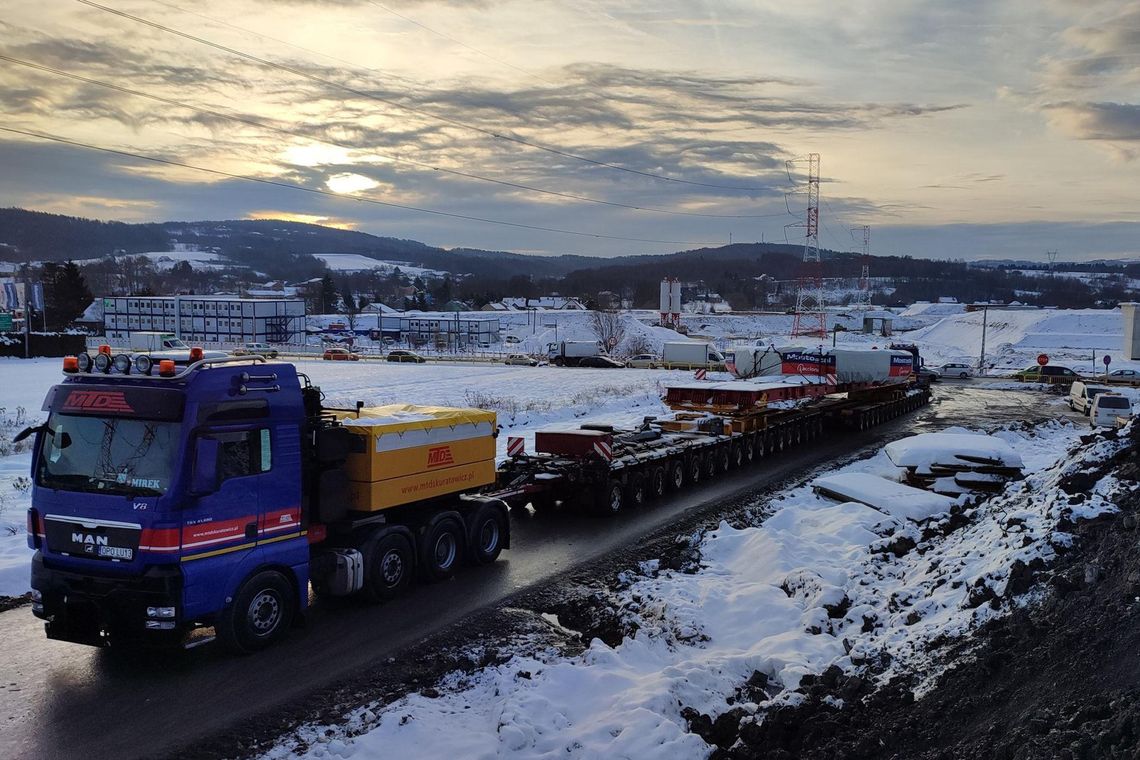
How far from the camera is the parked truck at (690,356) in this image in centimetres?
6369

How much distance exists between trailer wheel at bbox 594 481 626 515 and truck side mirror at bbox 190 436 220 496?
358 inches

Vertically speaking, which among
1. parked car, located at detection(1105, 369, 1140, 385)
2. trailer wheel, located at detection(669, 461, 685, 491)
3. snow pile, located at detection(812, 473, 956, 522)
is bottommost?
parked car, located at detection(1105, 369, 1140, 385)

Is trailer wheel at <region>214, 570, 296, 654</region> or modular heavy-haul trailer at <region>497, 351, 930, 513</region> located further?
modular heavy-haul trailer at <region>497, 351, 930, 513</region>

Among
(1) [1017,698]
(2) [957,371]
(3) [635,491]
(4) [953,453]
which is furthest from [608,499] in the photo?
(2) [957,371]

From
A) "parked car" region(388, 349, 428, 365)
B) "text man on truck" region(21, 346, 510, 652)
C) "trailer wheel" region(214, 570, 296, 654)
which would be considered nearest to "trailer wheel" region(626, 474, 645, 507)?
"text man on truck" region(21, 346, 510, 652)

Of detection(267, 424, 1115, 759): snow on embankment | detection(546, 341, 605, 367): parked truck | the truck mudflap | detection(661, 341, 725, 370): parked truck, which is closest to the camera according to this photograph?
detection(267, 424, 1115, 759): snow on embankment

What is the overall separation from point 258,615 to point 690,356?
56.4 meters

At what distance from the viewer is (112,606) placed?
8.48 meters

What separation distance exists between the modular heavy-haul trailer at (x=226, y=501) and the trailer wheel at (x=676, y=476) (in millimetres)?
7613

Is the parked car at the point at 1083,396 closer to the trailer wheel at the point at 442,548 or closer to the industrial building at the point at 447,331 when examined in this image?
the trailer wheel at the point at 442,548

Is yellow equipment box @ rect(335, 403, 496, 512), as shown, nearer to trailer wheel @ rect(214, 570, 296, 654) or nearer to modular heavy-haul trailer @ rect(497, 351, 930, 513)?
trailer wheel @ rect(214, 570, 296, 654)

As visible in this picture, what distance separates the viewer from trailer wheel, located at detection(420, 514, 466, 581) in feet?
38.9

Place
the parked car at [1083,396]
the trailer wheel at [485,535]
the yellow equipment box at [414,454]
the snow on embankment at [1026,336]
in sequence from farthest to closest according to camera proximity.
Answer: the snow on embankment at [1026,336] → the parked car at [1083,396] → the trailer wheel at [485,535] → the yellow equipment box at [414,454]

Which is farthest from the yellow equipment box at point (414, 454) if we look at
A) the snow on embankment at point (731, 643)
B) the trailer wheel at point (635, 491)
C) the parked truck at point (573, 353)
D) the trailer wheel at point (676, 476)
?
the parked truck at point (573, 353)
